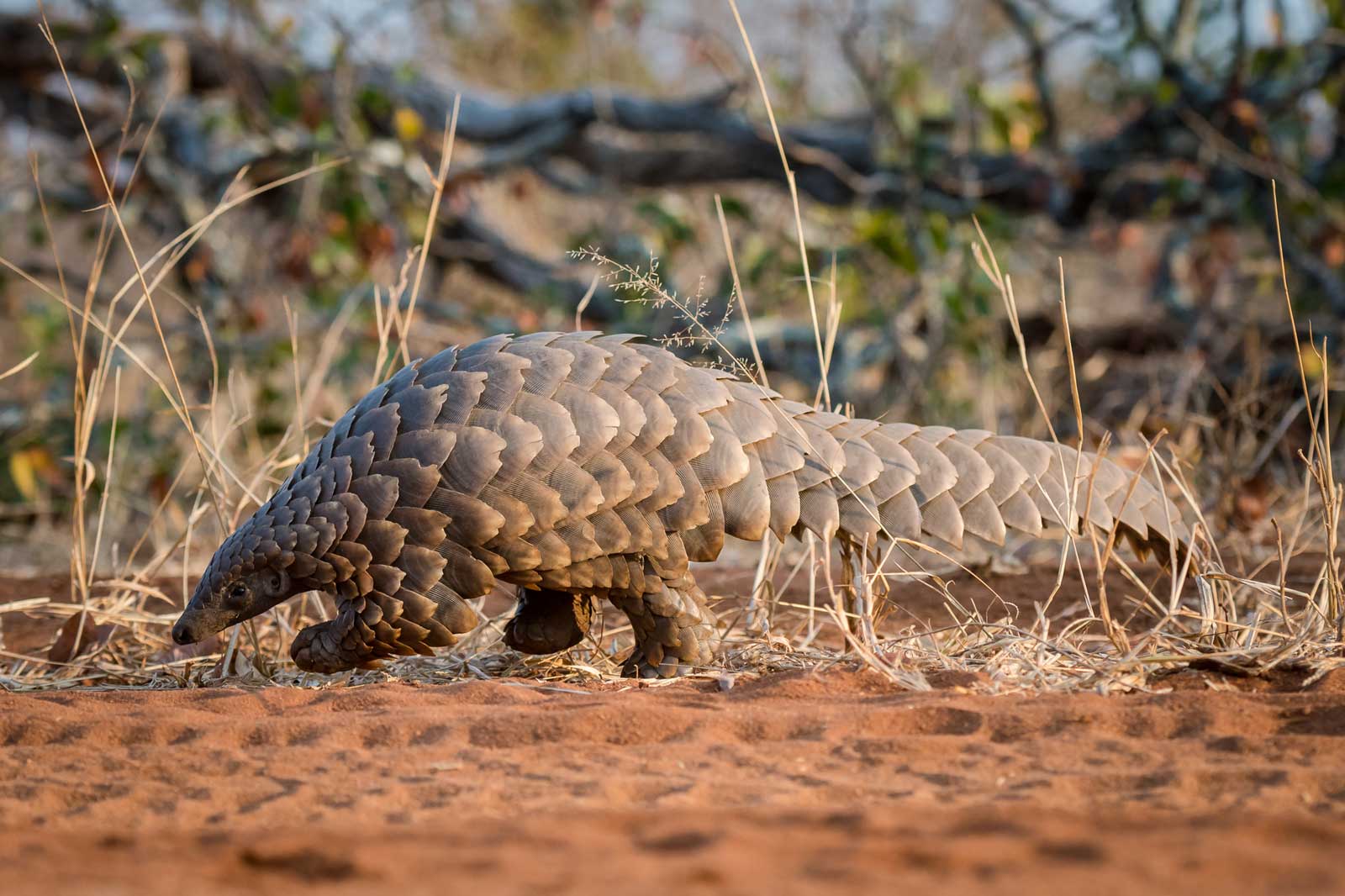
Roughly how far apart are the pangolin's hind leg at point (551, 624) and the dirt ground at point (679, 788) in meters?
0.28

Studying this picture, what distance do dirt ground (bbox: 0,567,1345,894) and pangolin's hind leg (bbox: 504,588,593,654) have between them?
28cm

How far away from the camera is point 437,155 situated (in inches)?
299

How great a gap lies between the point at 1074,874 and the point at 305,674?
2272 millimetres

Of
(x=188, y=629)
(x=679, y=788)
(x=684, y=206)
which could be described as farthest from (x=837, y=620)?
(x=684, y=206)

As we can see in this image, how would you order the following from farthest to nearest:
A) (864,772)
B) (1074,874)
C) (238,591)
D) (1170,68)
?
1. (1170,68)
2. (238,591)
3. (864,772)
4. (1074,874)

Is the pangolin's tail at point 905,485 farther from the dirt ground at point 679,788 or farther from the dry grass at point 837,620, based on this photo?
the dirt ground at point 679,788

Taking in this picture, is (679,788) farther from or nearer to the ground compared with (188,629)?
nearer to the ground

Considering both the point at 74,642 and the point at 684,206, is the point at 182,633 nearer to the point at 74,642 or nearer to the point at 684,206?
the point at 74,642

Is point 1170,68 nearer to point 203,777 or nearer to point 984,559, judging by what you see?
point 984,559

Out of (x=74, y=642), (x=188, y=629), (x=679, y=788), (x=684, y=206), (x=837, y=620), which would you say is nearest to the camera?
(x=679, y=788)

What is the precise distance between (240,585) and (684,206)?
5391mm

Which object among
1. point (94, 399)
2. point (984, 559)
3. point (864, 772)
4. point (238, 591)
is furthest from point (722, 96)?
point (864, 772)

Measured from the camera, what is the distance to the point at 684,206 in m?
7.79

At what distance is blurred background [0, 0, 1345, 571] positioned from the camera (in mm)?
6574
